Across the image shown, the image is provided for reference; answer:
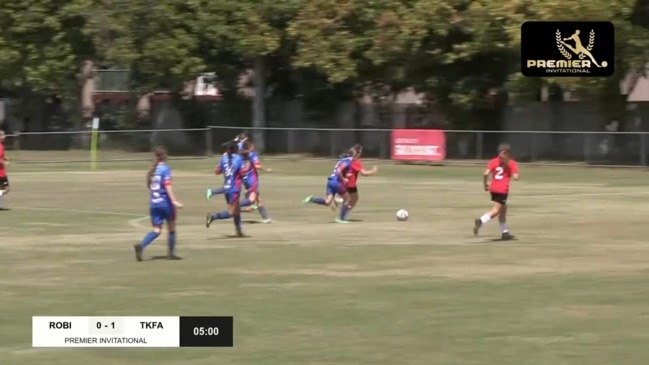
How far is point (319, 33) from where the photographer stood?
57.7m

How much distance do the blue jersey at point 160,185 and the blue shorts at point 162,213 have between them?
57mm

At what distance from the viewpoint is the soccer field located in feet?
42.9

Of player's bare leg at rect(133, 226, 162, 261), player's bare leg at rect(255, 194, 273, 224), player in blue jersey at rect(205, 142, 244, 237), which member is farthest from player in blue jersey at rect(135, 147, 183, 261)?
player's bare leg at rect(255, 194, 273, 224)

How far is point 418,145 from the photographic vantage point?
55844 mm

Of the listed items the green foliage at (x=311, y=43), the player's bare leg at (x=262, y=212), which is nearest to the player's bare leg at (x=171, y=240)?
the player's bare leg at (x=262, y=212)

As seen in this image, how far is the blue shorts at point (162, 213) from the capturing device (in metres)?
20.7

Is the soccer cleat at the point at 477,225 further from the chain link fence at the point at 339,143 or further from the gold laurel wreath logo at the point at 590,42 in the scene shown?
the chain link fence at the point at 339,143

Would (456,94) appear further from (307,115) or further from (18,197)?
(18,197)

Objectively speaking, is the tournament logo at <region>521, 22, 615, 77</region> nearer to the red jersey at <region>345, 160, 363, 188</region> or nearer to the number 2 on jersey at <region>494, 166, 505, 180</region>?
the red jersey at <region>345, 160, 363, 188</region>

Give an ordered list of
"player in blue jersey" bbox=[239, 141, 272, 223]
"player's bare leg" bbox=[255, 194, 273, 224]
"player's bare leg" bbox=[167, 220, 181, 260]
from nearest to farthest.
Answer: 1. "player's bare leg" bbox=[167, 220, 181, 260]
2. "player in blue jersey" bbox=[239, 141, 272, 223]
3. "player's bare leg" bbox=[255, 194, 273, 224]

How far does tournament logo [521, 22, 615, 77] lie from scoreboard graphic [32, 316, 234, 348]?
2812 centimetres

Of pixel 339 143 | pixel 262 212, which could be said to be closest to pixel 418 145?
pixel 339 143

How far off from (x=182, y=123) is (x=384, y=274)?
2043 inches

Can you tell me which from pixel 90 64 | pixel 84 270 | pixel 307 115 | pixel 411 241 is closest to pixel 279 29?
pixel 307 115
